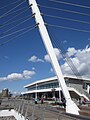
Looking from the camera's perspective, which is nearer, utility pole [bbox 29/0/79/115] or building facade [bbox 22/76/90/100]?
utility pole [bbox 29/0/79/115]

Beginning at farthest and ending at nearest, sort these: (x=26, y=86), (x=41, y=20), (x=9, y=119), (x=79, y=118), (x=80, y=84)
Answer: (x=26, y=86), (x=80, y=84), (x=9, y=119), (x=41, y=20), (x=79, y=118)

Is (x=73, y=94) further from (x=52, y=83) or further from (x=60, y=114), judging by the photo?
(x=60, y=114)

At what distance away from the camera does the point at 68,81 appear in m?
65.2

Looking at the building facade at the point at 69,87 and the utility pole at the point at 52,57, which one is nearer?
the utility pole at the point at 52,57

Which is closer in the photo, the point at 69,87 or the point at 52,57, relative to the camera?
the point at 52,57

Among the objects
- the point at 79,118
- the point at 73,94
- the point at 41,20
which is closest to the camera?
the point at 79,118

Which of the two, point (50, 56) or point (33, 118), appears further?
point (50, 56)

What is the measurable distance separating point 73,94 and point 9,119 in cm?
3942

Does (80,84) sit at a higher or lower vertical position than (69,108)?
higher

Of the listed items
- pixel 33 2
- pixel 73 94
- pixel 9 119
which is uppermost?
pixel 33 2

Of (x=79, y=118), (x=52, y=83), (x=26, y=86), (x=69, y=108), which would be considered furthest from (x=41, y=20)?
(x=26, y=86)

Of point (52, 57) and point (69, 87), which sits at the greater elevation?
point (69, 87)

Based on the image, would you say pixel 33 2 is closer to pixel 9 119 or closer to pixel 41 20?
pixel 41 20

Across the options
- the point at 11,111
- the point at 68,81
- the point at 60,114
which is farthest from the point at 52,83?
the point at 60,114
